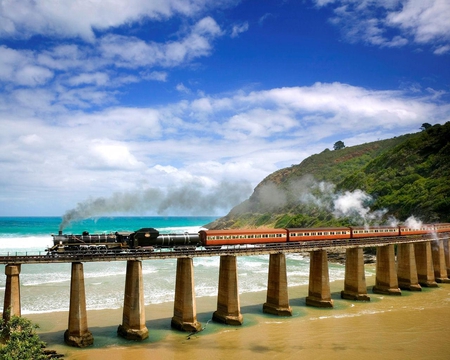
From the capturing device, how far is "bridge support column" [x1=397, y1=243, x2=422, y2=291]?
4522 centimetres

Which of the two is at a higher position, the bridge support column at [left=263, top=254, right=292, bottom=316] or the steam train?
the steam train

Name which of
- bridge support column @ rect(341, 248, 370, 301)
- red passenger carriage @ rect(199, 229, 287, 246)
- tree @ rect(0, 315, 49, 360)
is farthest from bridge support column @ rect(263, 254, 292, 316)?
tree @ rect(0, 315, 49, 360)

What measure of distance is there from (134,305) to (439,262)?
41619 mm

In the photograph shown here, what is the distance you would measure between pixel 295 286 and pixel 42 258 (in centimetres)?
3265

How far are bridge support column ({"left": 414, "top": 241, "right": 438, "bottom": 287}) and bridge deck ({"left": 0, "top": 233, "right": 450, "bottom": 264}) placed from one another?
44.9 inches

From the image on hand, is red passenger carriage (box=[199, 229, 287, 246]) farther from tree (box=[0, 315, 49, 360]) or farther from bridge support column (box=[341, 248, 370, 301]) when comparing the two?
tree (box=[0, 315, 49, 360])

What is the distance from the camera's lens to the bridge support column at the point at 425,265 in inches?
1865

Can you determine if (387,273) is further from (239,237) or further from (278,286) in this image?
(239,237)

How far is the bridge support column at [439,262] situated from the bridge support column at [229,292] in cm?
3223

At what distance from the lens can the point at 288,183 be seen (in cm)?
17150

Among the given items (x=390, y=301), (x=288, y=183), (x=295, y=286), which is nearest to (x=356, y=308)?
(x=390, y=301)

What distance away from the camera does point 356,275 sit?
4025 centimetres

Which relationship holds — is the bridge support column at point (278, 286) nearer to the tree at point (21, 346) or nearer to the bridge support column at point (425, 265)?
the tree at point (21, 346)

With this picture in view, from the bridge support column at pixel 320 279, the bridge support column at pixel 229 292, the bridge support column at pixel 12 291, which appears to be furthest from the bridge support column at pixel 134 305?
the bridge support column at pixel 320 279
